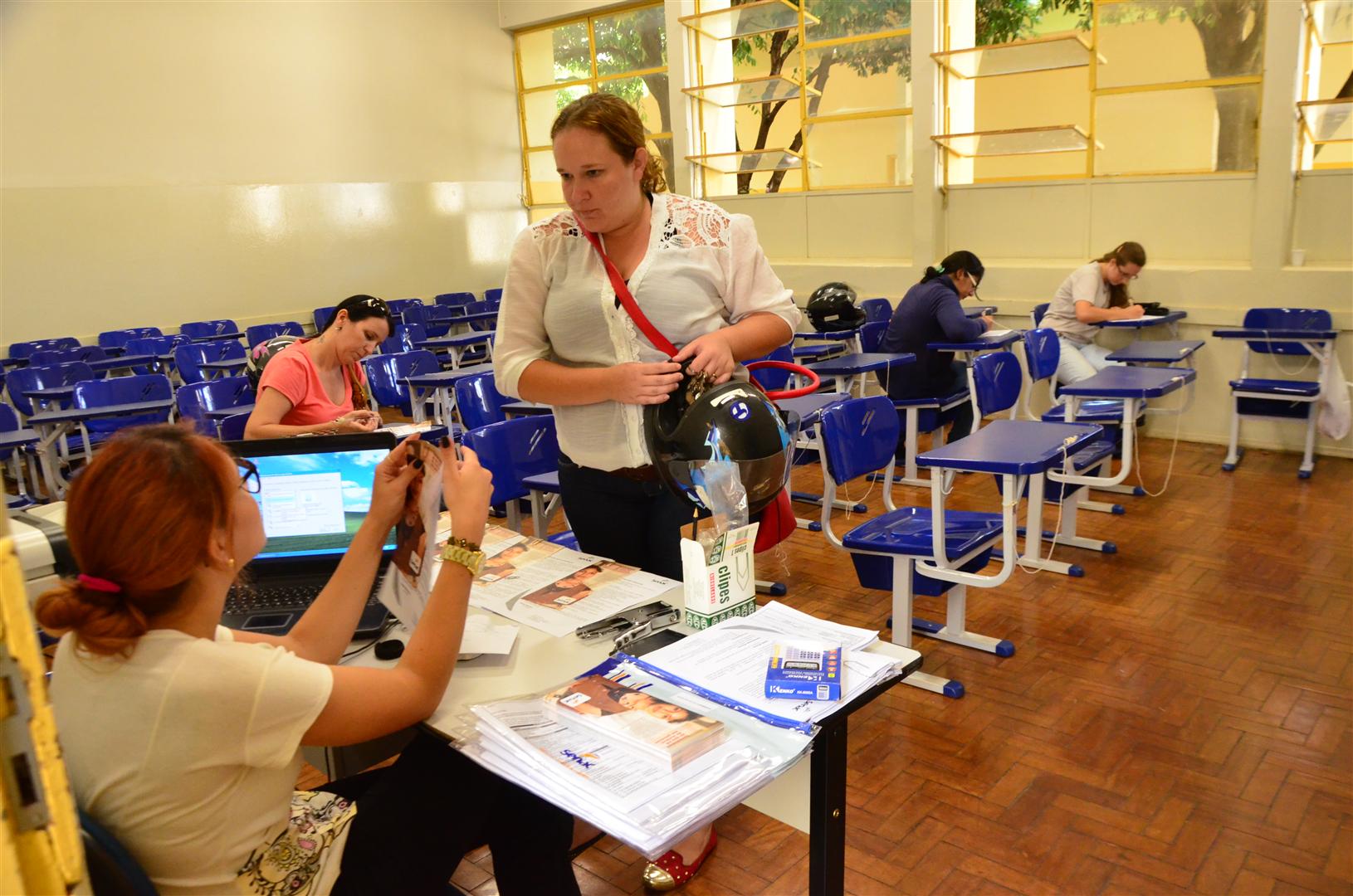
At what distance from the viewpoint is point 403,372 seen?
20.2 ft

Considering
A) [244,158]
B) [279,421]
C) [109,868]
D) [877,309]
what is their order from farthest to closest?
[244,158], [877,309], [279,421], [109,868]

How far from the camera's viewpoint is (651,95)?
10.9 m

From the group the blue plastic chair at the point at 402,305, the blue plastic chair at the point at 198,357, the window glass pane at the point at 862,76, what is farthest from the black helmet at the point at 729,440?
the blue plastic chair at the point at 402,305

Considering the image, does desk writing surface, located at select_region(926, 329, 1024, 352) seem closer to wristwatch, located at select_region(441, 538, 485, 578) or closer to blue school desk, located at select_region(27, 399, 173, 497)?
wristwatch, located at select_region(441, 538, 485, 578)

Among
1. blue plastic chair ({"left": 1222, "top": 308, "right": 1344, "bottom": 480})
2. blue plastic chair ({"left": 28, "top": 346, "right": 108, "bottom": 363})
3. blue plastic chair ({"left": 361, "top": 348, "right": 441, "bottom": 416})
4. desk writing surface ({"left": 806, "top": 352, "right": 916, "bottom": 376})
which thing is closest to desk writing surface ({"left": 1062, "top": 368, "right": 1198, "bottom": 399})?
desk writing surface ({"left": 806, "top": 352, "right": 916, "bottom": 376})

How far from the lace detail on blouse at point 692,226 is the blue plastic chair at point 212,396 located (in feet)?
13.0

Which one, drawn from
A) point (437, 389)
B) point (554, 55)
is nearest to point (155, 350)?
point (437, 389)

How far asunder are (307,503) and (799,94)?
7.97 metres

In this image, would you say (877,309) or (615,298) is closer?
(615,298)

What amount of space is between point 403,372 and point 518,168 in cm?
688

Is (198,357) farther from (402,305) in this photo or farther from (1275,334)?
(1275,334)

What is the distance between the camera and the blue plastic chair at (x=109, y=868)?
986 millimetres

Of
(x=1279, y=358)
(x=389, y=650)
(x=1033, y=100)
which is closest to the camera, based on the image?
(x=389, y=650)

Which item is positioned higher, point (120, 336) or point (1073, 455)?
point (120, 336)
